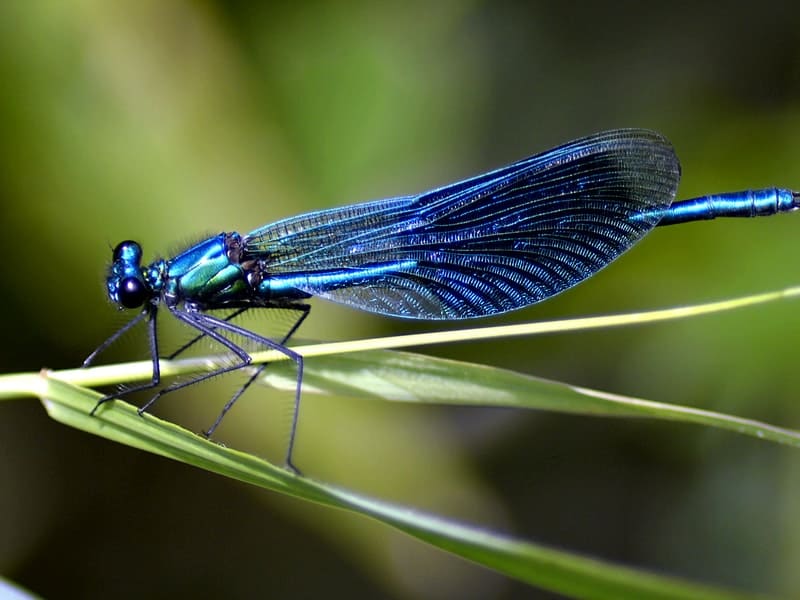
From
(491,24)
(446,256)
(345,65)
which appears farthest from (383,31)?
(446,256)

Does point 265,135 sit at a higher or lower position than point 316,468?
higher

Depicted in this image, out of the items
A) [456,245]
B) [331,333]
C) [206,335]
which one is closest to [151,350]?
[206,335]

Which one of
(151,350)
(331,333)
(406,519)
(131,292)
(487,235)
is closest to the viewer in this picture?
(406,519)

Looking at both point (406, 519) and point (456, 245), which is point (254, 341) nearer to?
point (456, 245)

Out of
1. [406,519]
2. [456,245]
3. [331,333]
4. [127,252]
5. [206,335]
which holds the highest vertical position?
[456,245]

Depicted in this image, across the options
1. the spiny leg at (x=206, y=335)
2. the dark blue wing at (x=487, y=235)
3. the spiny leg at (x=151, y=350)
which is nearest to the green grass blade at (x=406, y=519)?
the spiny leg at (x=151, y=350)

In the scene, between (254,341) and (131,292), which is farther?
(131,292)

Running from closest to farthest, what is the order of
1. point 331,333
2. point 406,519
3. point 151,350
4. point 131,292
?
point 406,519
point 151,350
point 131,292
point 331,333

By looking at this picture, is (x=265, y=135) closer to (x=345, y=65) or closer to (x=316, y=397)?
(x=345, y=65)
